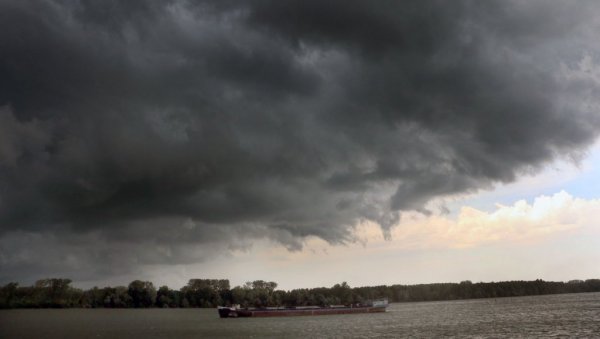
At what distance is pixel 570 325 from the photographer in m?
113

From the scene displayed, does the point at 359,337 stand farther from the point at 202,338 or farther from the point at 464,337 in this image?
the point at 202,338

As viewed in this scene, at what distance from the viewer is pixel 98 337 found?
11519 centimetres

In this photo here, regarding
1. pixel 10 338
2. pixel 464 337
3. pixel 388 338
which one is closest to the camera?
pixel 464 337

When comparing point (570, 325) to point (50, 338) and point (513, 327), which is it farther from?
point (50, 338)

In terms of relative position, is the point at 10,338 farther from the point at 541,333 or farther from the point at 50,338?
the point at 541,333

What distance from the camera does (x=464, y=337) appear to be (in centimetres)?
9694

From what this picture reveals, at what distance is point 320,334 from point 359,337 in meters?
12.9

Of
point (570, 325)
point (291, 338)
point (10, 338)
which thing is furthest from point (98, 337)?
point (570, 325)

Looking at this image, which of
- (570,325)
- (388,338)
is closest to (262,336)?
(388,338)

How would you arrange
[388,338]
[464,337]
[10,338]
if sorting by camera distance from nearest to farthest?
1. [464,337]
2. [388,338]
3. [10,338]

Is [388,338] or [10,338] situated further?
[10,338]

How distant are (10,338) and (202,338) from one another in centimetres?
4420

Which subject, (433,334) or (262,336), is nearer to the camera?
(433,334)

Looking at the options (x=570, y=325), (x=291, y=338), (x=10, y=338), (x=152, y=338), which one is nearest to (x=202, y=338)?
A: (x=152, y=338)
